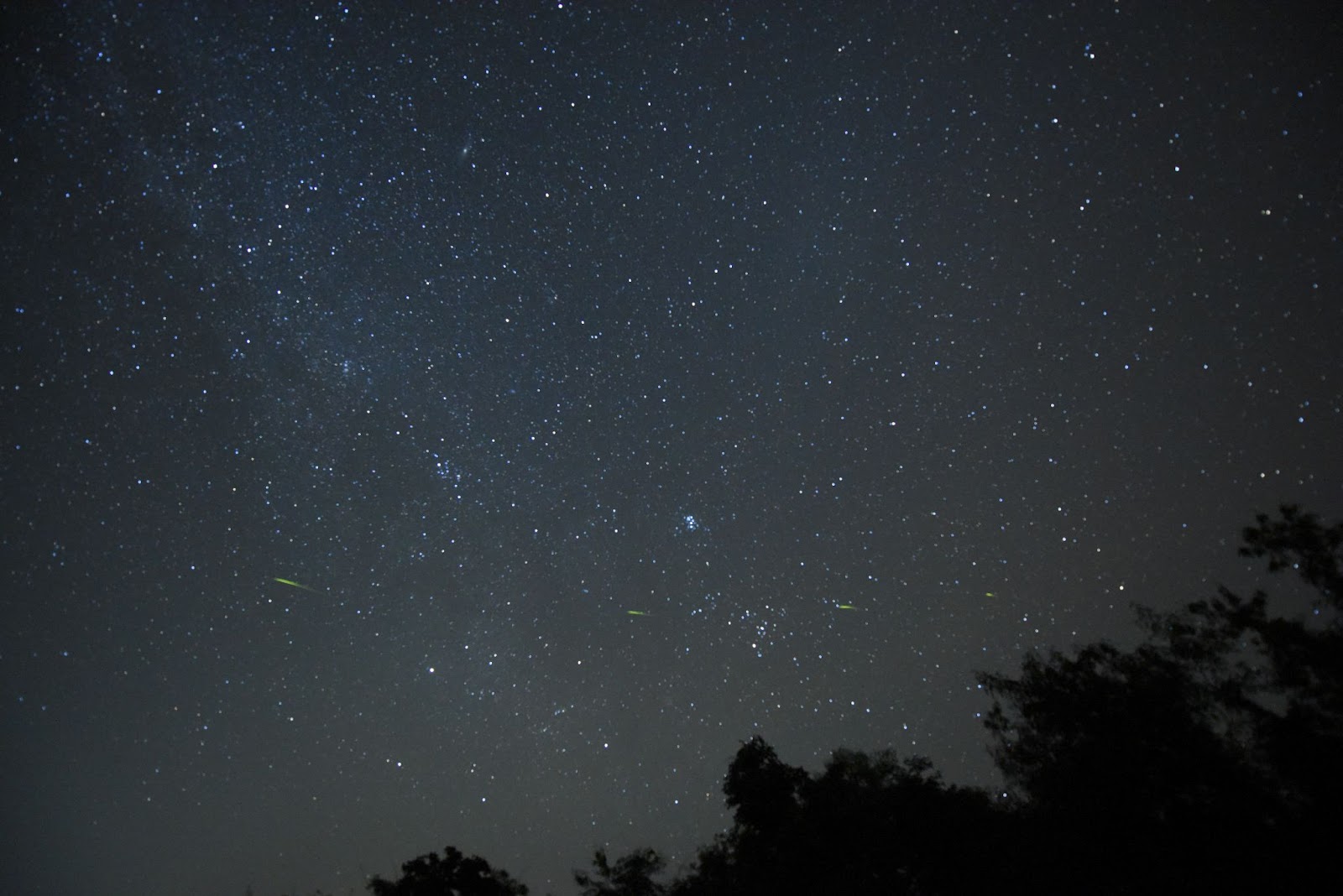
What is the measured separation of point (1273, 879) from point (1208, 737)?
2785 millimetres

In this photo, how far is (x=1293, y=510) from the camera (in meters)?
13.9

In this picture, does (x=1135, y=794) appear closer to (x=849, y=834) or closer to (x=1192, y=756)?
(x=1192, y=756)

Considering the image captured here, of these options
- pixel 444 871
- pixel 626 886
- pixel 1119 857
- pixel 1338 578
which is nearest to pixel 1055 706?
pixel 1119 857

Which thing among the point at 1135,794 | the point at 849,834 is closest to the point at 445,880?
the point at 849,834

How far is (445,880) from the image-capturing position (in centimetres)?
1931

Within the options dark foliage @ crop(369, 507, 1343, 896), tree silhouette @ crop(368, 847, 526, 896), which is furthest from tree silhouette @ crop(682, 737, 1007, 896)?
tree silhouette @ crop(368, 847, 526, 896)

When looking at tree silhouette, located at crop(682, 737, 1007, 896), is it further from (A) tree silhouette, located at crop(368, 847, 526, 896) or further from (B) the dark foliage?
(A) tree silhouette, located at crop(368, 847, 526, 896)

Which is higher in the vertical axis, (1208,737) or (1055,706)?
(1055,706)

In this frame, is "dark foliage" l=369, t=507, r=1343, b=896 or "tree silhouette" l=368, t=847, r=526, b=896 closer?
"dark foliage" l=369, t=507, r=1343, b=896

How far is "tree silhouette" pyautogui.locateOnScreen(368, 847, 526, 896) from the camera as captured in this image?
18.9 metres

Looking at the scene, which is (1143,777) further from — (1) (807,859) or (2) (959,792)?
(1) (807,859)

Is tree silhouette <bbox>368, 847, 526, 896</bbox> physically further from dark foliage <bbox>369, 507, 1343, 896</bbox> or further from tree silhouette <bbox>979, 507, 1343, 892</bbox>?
tree silhouette <bbox>979, 507, 1343, 892</bbox>

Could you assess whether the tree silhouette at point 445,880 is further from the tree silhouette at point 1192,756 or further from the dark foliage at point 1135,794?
the tree silhouette at point 1192,756

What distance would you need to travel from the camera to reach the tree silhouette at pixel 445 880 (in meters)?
18.9
